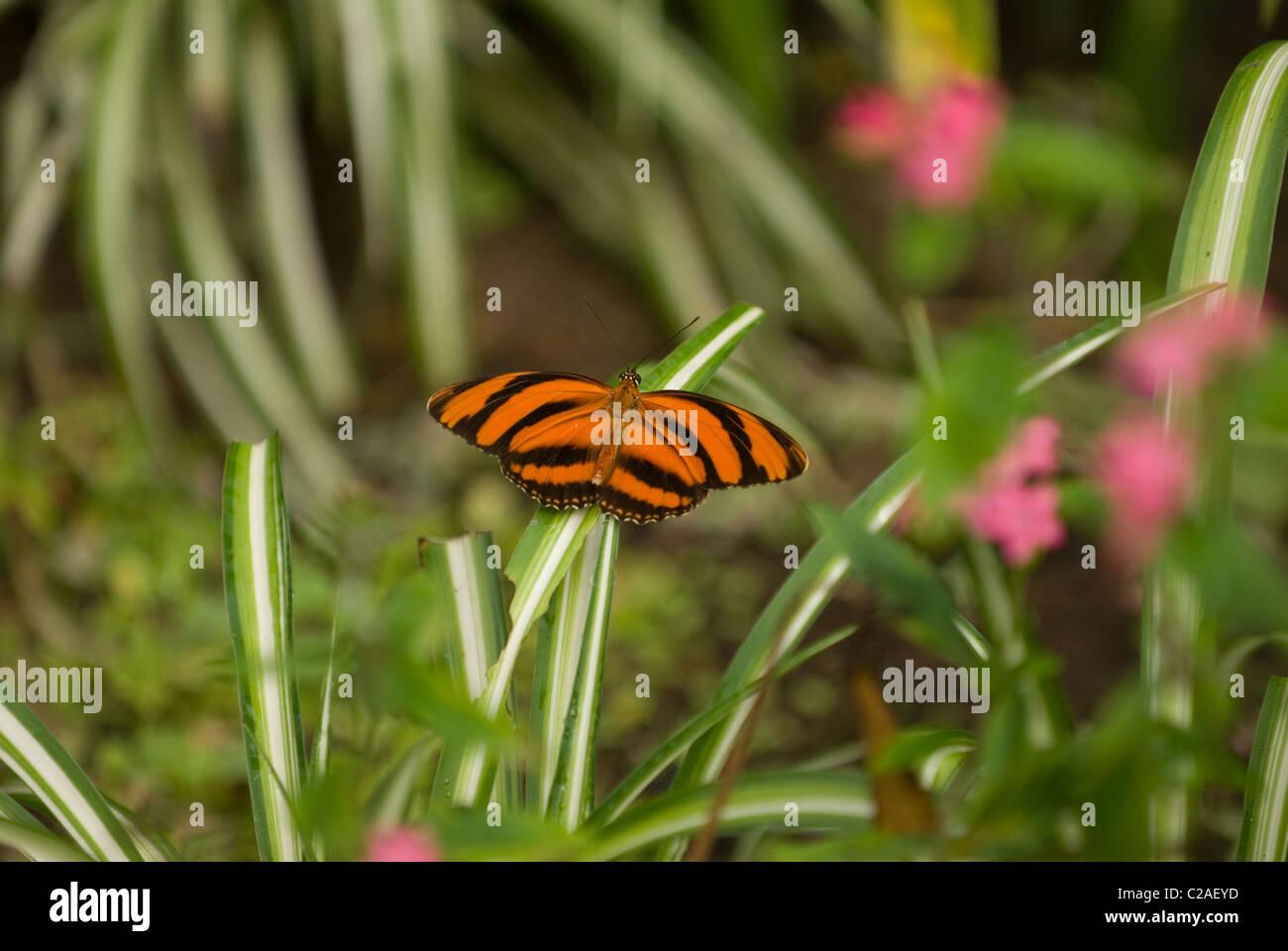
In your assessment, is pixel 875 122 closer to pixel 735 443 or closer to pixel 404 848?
pixel 735 443

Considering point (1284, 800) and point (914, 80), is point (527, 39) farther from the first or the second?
point (1284, 800)

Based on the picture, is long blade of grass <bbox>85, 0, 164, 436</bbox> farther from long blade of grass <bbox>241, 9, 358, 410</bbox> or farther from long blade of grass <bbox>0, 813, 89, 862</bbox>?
long blade of grass <bbox>0, 813, 89, 862</bbox>

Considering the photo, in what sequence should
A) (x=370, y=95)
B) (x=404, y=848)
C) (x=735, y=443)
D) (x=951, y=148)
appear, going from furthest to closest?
(x=370, y=95) → (x=735, y=443) → (x=951, y=148) → (x=404, y=848)

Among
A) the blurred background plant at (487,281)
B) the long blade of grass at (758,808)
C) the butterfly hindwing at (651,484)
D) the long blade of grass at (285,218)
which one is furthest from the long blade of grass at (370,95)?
the long blade of grass at (758,808)

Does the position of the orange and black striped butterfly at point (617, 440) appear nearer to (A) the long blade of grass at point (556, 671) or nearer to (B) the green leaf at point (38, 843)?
(A) the long blade of grass at point (556, 671)

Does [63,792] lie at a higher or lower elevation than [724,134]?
lower

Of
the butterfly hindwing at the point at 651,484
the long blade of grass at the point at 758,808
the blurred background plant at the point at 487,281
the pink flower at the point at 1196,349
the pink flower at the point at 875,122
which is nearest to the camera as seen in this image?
the pink flower at the point at 1196,349

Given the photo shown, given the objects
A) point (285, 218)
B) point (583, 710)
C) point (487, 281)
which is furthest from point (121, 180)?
point (583, 710)
